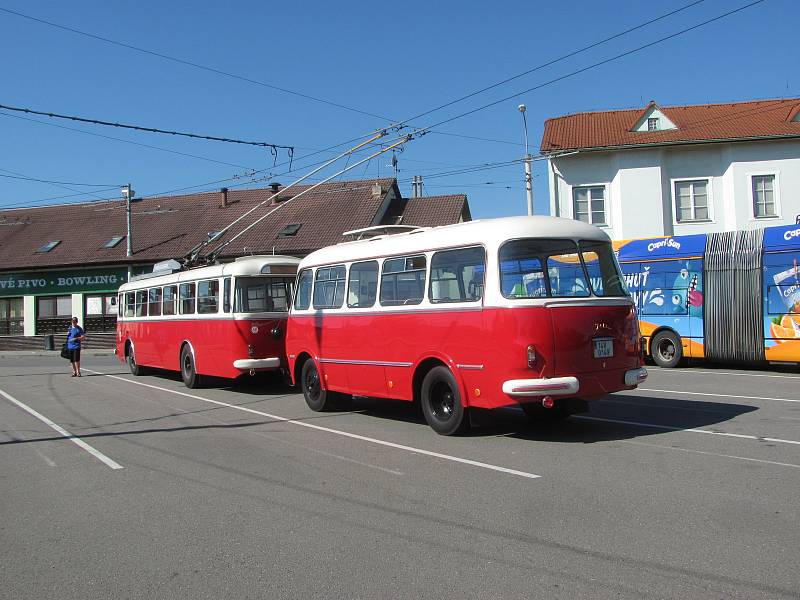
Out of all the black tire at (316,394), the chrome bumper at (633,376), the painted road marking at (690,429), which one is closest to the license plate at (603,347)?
the chrome bumper at (633,376)

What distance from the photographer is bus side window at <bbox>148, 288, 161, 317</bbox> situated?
62.8ft

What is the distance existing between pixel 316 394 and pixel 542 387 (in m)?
5.18

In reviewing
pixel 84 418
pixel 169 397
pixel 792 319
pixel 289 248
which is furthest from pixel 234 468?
pixel 289 248

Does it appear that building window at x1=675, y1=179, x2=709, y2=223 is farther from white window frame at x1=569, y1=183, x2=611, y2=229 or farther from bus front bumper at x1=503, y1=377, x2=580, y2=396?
bus front bumper at x1=503, y1=377, x2=580, y2=396

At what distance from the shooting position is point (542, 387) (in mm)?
8039

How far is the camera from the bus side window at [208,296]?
15615 millimetres

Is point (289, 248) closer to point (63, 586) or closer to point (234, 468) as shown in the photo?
point (234, 468)

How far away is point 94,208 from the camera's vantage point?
48.4 meters

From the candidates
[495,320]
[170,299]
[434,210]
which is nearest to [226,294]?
[170,299]

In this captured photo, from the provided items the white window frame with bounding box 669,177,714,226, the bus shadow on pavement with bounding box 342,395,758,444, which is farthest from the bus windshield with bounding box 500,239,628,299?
the white window frame with bounding box 669,177,714,226

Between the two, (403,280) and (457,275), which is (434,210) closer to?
(403,280)

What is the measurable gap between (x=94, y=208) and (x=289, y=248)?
19.2 meters

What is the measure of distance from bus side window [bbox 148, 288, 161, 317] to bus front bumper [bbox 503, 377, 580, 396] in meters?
13.3

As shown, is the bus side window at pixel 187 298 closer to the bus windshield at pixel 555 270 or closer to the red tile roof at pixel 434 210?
the bus windshield at pixel 555 270
